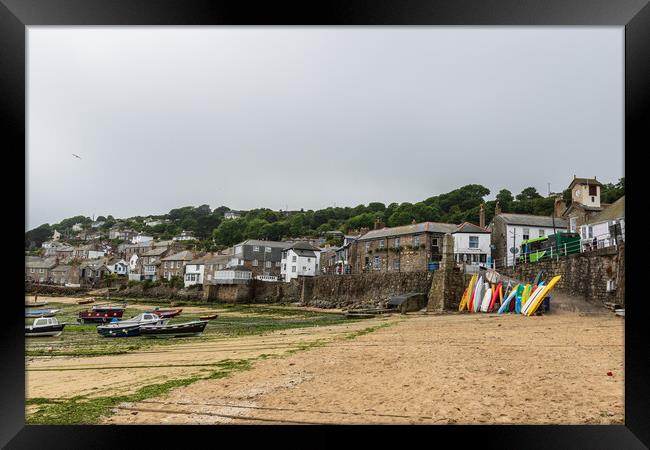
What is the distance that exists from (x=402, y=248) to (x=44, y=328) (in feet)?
56.7

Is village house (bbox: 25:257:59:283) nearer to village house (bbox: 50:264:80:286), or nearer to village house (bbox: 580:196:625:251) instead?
village house (bbox: 50:264:80:286)

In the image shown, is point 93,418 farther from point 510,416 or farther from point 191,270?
point 191,270

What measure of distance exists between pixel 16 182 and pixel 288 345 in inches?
297

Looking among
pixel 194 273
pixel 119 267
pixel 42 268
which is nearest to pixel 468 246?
pixel 194 273

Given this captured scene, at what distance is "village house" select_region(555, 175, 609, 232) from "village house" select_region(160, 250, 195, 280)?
2503 cm

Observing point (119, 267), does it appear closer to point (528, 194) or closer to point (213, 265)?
point (213, 265)

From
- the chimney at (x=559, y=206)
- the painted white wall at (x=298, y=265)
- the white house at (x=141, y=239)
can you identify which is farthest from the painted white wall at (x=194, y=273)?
the chimney at (x=559, y=206)

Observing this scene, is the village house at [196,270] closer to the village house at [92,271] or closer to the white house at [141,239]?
the white house at [141,239]

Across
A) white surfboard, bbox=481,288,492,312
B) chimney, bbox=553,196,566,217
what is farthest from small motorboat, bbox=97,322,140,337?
chimney, bbox=553,196,566,217

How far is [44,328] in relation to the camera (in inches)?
548

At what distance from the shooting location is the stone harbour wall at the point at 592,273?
10.6 metres

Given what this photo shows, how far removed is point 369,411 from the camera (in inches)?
158

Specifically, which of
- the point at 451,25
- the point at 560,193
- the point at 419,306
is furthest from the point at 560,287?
the point at 451,25

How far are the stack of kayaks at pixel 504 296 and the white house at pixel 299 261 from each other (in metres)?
19.1
